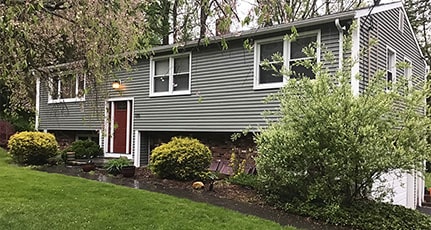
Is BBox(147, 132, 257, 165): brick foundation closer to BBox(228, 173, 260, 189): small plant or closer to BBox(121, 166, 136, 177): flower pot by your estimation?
BBox(228, 173, 260, 189): small plant

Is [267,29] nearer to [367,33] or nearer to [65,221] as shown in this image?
[367,33]

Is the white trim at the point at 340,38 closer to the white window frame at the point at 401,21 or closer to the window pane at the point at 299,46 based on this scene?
the window pane at the point at 299,46

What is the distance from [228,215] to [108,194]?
269 centimetres

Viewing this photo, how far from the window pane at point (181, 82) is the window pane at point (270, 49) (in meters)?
2.86

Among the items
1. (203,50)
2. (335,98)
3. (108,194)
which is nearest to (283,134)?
(335,98)

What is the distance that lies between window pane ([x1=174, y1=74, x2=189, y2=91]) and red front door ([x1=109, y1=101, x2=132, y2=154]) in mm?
2522

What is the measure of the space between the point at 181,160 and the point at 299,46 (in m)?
4.26

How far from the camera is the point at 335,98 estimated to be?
7.02 meters

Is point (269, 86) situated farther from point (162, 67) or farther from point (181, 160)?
point (162, 67)

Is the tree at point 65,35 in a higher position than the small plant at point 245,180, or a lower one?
higher

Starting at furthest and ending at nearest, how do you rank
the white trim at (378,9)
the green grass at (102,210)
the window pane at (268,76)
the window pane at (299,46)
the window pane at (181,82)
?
the window pane at (181,82), the window pane at (268,76), the window pane at (299,46), the white trim at (378,9), the green grass at (102,210)

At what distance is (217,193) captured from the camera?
8.69 metres

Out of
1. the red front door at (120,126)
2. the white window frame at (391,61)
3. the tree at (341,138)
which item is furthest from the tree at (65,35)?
the white window frame at (391,61)

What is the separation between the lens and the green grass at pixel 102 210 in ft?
19.5
